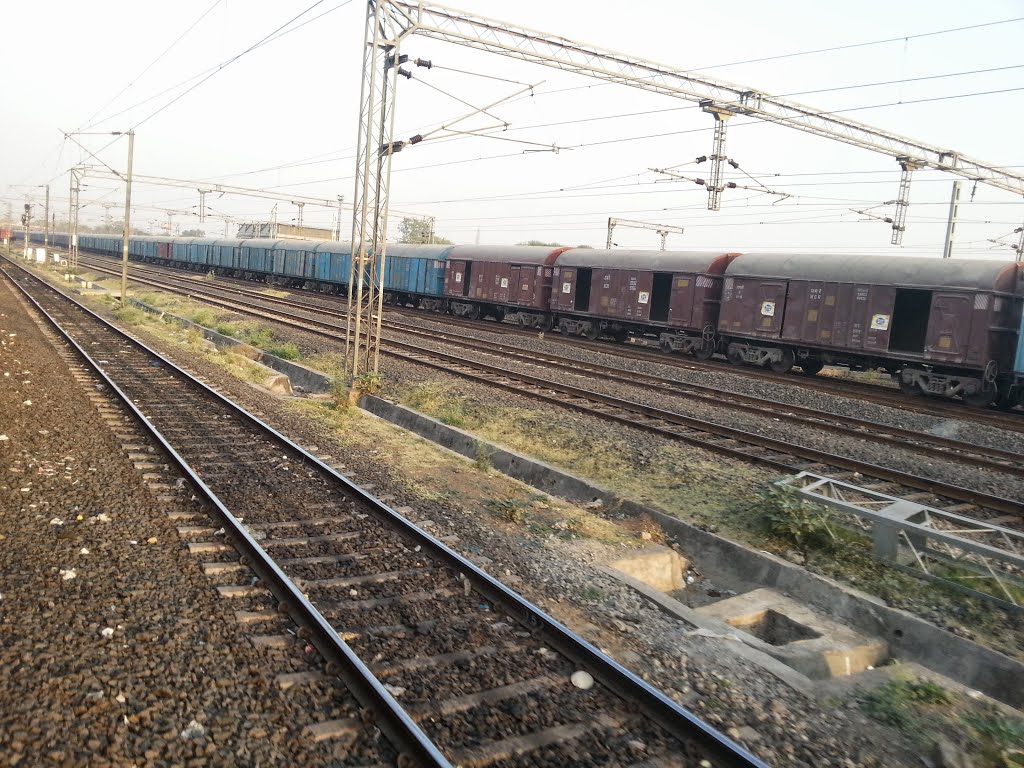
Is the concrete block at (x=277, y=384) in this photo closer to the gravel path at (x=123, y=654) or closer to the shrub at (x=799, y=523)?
the gravel path at (x=123, y=654)

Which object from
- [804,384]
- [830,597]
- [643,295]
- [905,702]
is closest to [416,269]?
[643,295]

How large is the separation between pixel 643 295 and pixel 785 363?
542 cm

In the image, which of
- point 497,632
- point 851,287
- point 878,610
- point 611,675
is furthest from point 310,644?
point 851,287

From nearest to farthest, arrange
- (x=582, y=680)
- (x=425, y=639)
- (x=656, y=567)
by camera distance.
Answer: (x=582, y=680)
(x=425, y=639)
(x=656, y=567)

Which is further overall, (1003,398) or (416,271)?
(416,271)

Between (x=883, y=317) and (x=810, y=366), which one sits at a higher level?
(x=883, y=317)

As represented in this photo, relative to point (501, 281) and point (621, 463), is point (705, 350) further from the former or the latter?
point (621, 463)

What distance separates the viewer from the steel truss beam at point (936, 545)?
637 centimetres

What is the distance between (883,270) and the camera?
717 inches

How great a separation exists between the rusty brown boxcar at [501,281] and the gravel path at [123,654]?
22.4m

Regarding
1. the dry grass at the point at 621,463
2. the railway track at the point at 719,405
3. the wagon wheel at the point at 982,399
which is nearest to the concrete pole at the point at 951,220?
the wagon wheel at the point at 982,399

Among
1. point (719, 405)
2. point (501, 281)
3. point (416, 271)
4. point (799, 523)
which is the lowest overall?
point (799, 523)

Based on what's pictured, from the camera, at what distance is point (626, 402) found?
13734mm

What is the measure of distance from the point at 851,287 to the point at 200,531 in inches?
678
